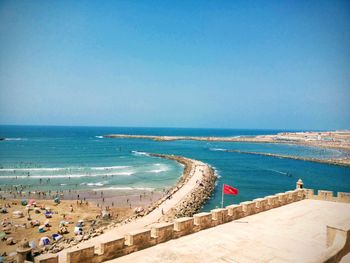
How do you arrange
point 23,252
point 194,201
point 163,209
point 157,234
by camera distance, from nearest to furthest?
point 23,252 < point 157,234 < point 163,209 < point 194,201

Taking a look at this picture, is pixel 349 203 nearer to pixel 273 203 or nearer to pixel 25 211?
pixel 273 203

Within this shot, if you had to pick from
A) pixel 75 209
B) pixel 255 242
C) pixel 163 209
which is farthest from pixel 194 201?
pixel 255 242

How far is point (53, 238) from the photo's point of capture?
2386 centimetres

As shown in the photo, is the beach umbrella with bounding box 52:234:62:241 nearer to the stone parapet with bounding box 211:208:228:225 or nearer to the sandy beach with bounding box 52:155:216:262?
the sandy beach with bounding box 52:155:216:262

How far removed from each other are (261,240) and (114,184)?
1505 inches

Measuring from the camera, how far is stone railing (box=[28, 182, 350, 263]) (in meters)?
7.84

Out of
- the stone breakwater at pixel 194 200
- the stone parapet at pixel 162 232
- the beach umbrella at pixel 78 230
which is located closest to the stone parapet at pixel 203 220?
the stone parapet at pixel 162 232

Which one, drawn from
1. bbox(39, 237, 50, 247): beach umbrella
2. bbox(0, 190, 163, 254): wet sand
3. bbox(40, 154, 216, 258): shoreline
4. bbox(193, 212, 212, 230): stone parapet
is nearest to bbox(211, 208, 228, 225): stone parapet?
bbox(193, 212, 212, 230): stone parapet

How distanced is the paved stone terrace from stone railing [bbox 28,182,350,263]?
0.66 ft

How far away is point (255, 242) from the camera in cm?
993

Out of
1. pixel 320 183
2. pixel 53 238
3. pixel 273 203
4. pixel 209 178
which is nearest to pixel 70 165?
pixel 209 178

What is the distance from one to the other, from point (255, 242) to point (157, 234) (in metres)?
3.37

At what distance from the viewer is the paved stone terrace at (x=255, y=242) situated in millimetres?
8664

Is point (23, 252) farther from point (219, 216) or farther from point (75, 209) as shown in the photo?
point (75, 209)
